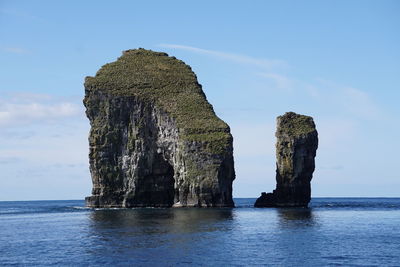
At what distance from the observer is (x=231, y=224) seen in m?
80.2

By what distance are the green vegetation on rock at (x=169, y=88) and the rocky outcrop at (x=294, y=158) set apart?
12164 mm


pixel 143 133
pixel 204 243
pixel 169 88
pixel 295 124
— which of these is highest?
pixel 169 88

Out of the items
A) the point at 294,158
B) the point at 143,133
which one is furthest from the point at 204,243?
the point at 143,133

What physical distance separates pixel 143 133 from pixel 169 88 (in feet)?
38.7

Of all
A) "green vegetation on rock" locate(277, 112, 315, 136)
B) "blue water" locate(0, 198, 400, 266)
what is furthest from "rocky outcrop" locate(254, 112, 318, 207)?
"blue water" locate(0, 198, 400, 266)

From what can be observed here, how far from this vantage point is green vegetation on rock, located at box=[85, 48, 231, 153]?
416 ft

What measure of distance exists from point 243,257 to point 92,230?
2844 cm

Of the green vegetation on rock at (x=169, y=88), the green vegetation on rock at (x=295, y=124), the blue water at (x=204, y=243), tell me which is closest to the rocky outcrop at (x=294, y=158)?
the green vegetation on rock at (x=295, y=124)

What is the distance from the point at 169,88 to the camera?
139 m

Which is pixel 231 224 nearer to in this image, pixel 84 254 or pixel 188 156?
pixel 84 254

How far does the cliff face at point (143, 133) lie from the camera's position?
12825 cm

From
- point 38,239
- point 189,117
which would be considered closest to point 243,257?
point 38,239

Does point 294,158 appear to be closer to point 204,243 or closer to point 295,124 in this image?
point 295,124

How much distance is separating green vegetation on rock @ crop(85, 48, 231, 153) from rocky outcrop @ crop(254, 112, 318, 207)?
39.9 ft
